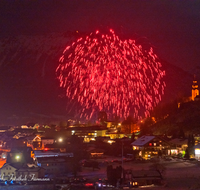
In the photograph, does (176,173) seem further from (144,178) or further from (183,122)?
(183,122)

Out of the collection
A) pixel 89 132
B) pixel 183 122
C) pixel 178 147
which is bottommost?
pixel 178 147

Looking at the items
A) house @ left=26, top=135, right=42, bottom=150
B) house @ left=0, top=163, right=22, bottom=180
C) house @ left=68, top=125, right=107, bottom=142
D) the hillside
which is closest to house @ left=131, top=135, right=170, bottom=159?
the hillside

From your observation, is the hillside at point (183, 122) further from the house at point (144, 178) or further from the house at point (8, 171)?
the house at point (8, 171)

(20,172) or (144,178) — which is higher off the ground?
(144,178)

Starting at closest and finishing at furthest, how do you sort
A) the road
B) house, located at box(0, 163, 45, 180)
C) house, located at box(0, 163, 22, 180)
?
the road
house, located at box(0, 163, 45, 180)
house, located at box(0, 163, 22, 180)

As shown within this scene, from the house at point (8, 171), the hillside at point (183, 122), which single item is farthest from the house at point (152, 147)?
the house at point (8, 171)

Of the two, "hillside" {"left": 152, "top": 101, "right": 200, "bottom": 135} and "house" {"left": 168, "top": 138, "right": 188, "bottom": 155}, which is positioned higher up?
"hillside" {"left": 152, "top": 101, "right": 200, "bottom": 135}

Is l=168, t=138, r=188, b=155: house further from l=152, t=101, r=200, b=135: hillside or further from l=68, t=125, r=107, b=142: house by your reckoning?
l=68, t=125, r=107, b=142: house

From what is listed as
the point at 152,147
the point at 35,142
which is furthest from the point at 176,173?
the point at 35,142

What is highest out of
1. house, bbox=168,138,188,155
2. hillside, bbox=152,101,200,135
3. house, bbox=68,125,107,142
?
hillside, bbox=152,101,200,135

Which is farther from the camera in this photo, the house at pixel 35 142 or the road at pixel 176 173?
the house at pixel 35 142

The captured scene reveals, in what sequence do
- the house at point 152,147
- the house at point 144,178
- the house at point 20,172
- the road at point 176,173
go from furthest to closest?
the house at point 152,147, the house at point 20,172, the house at point 144,178, the road at point 176,173
